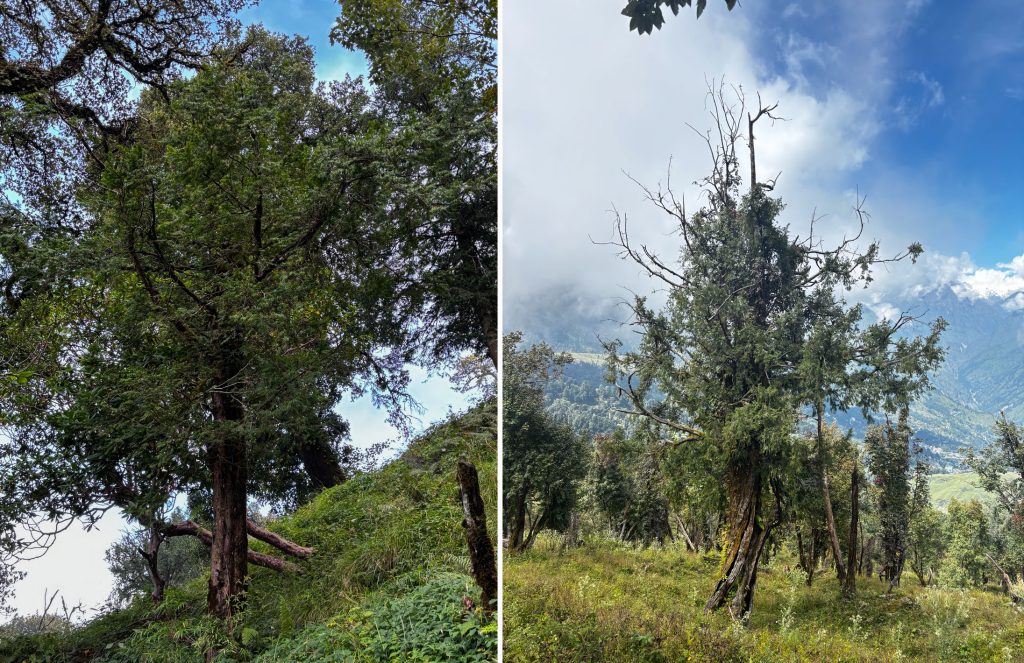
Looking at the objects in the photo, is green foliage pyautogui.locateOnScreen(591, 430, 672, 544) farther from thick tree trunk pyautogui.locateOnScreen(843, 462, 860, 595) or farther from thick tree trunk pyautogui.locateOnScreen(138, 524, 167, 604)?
thick tree trunk pyautogui.locateOnScreen(138, 524, 167, 604)

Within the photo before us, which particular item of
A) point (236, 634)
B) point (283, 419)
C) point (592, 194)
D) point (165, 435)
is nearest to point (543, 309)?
point (592, 194)

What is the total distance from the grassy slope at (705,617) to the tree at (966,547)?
0.04m

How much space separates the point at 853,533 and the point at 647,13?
2066 mm

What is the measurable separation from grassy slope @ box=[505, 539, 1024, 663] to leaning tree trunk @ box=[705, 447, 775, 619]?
36 mm

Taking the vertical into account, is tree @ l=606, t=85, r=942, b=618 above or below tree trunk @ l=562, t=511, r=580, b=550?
above

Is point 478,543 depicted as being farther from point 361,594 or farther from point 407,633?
point 361,594

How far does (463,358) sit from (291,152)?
223 centimetres

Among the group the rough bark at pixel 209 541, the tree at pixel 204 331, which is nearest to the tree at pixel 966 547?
the tree at pixel 204 331

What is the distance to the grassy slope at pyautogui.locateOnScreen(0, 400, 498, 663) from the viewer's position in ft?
9.30

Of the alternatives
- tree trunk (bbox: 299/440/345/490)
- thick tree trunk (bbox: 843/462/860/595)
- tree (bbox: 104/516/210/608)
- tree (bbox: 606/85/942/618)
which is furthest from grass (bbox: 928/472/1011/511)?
tree (bbox: 104/516/210/608)

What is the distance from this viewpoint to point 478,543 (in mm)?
2711

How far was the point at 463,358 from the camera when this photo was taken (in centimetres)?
546

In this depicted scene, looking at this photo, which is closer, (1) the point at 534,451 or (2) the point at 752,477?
(2) the point at 752,477

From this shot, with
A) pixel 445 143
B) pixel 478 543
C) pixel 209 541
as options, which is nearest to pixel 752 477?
pixel 478 543
